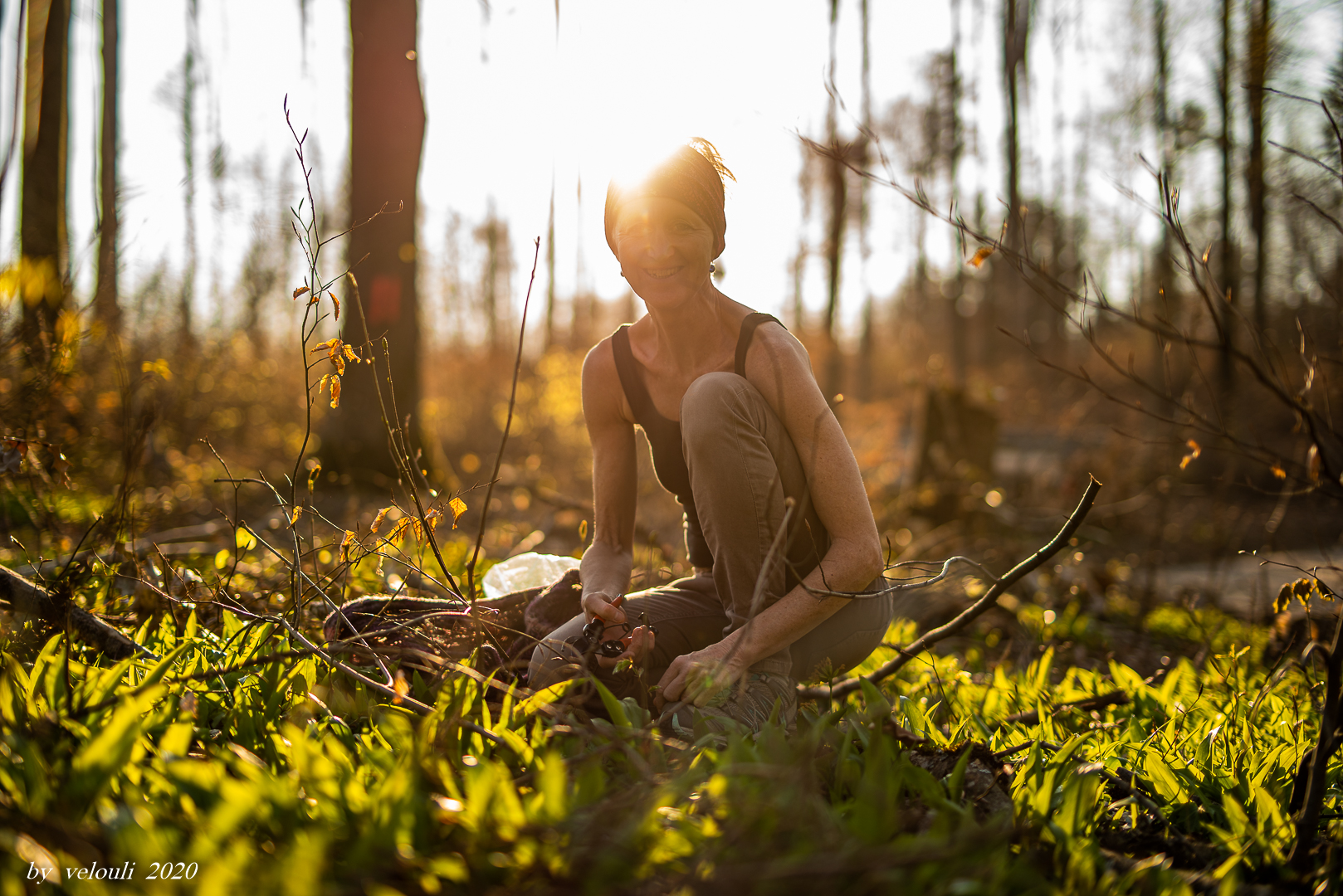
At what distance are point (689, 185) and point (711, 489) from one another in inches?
31.7

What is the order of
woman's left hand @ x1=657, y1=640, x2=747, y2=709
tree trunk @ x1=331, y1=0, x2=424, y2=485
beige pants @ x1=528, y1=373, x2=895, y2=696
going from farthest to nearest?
tree trunk @ x1=331, y1=0, x2=424, y2=485, beige pants @ x1=528, y1=373, x2=895, y2=696, woman's left hand @ x1=657, y1=640, x2=747, y2=709

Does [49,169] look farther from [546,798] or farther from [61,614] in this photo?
[546,798]

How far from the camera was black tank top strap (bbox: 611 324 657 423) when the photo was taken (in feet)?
7.16

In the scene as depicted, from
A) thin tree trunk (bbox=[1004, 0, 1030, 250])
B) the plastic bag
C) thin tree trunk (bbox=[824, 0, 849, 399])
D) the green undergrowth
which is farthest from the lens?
thin tree trunk (bbox=[824, 0, 849, 399])

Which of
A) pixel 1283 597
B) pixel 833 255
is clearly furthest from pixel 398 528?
pixel 833 255

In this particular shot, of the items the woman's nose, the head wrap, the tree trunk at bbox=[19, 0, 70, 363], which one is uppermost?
the tree trunk at bbox=[19, 0, 70, 363]

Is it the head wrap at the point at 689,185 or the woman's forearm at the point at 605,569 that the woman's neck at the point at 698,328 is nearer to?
the head wrap at the point at 689,185

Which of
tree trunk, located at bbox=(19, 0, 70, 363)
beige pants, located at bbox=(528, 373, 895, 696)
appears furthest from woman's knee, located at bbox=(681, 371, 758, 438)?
tree trunk, located at bbox=(19, 0, 70, 363)

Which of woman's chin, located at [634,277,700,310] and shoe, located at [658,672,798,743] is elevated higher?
woman's chin, located at [634,277,700,310]

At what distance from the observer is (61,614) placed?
6.05 ft

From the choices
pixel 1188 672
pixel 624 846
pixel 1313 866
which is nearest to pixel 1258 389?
pixel 1188 672

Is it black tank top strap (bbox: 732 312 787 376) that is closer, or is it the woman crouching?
the woman crouching

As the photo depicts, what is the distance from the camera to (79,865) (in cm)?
100

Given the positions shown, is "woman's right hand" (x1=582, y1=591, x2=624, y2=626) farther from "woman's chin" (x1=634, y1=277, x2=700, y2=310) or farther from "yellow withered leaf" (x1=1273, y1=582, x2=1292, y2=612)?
"yellow withered leaf" (x1=1273, y1=582, x2=1292, y2=612)
